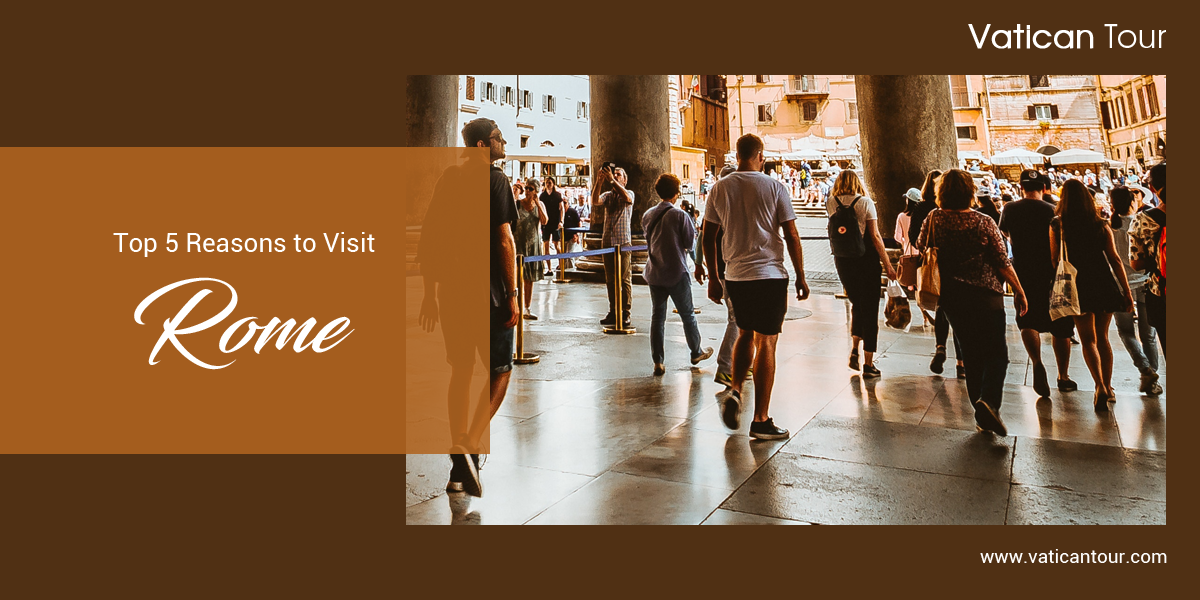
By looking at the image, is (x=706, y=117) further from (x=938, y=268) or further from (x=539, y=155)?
(x=938, y=268)

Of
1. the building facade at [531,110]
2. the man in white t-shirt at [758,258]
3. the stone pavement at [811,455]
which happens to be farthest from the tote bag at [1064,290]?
the building facade at [531,110]

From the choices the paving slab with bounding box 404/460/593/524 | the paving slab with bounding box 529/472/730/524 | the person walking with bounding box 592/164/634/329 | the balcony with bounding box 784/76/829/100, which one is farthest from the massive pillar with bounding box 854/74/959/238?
the balcony with bounding box 784/76/829/100

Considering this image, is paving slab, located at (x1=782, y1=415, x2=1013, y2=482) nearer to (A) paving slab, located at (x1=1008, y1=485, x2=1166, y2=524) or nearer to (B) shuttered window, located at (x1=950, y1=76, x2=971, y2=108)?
(A) paving slab, located at (x1=1008, y1=485, x2=1166, y2=524)

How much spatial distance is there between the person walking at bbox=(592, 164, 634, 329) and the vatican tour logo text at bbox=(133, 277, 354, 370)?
18.4ft

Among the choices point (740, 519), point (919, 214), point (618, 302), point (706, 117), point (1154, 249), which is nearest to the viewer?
point (740, 519)

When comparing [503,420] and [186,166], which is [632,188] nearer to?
[503,420]

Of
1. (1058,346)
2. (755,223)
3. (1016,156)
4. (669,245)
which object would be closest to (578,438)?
(755,223)

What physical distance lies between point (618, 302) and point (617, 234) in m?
0.82

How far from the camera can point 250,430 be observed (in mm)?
3162

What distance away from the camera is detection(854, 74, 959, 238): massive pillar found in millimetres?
9906

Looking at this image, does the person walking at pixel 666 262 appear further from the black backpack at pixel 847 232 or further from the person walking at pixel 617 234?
the person walking at pixel 617 234

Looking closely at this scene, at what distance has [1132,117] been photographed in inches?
1870

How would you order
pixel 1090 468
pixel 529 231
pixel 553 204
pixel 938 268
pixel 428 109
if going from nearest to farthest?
pixel 1090 468 → pixel 938 268 → pixel 529 231 → pixel 428 109 → pixel 553 204

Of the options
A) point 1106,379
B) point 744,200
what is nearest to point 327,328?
point 744,200
